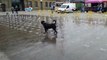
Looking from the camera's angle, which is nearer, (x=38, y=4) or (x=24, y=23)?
(x=24, y=23)

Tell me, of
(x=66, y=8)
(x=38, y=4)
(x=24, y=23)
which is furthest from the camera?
(x=38, y=4)

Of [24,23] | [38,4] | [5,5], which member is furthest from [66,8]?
[24,23]

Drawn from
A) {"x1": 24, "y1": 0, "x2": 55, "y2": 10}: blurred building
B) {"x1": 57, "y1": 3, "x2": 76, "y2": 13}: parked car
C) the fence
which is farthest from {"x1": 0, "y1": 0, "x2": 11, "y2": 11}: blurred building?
the fence

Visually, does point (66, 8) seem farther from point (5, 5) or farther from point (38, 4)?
point (38, 4)

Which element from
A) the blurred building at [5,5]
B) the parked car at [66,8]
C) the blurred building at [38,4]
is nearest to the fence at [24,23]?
the parked car at [66,8]

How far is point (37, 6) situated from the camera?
88312mm

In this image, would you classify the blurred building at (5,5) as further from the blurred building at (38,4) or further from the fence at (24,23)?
the fence at (24,23)

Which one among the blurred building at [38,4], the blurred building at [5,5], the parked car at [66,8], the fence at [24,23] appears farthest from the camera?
the blurred building at [38,4]

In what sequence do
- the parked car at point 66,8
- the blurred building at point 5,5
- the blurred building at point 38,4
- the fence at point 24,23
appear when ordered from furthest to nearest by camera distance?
the blurred building at point 38,4 → the blurred building at point 5,5 → the parked car at point 66,8 → the fence at point 24,23

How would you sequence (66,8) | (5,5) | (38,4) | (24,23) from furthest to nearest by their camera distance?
1. (38,4)
2. (5,5)
3. (66,8)
4. (24,23)

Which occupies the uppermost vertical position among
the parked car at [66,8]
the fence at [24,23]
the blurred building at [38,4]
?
the blurred building at [38,4]

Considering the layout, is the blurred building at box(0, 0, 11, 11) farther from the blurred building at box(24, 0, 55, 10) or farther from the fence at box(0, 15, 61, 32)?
the fence at box(0, 15, 61, 32)

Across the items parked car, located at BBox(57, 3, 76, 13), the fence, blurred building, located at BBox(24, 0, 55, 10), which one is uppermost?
blurred building, located at BBox(24, 0, 55, 10)

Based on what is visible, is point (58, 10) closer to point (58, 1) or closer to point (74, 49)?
point (58, 1)
